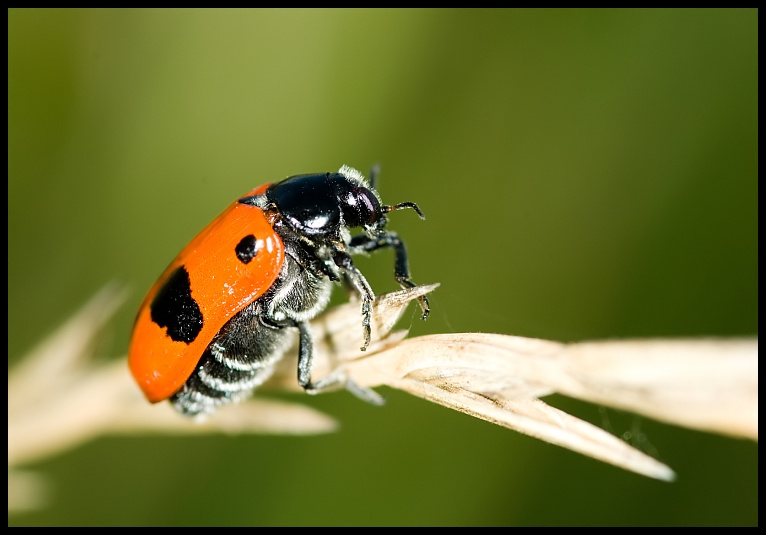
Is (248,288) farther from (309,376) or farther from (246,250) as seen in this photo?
(309,376)

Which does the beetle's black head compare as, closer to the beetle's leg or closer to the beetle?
the beetle

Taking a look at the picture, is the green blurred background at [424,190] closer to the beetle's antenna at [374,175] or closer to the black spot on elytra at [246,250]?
the beetle's antenna at [374,175]

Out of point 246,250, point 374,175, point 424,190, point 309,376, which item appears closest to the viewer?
point 309,376

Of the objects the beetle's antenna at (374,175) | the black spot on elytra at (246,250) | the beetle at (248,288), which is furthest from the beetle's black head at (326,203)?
the beetle's antenna at (374,175)

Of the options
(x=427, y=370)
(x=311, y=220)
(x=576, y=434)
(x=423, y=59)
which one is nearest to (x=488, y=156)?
(x=423, y=59)

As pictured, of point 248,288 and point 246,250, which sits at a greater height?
point 246,250

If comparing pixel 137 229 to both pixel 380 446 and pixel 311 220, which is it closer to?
pixel 311 220

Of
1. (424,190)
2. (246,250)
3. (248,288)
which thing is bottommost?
(248,288)

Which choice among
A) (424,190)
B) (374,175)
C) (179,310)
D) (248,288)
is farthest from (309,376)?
(424,190)
